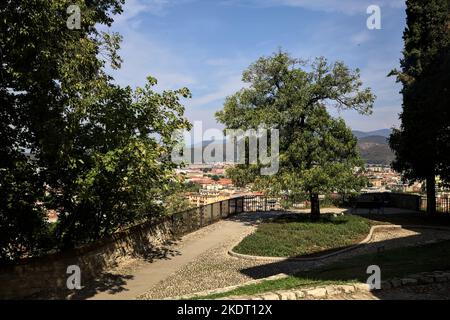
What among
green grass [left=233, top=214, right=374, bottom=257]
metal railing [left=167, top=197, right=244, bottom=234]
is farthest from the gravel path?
metal railing [left=167, top=197, right=244, bottom=234]

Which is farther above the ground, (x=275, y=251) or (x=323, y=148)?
(x=323, y=148)

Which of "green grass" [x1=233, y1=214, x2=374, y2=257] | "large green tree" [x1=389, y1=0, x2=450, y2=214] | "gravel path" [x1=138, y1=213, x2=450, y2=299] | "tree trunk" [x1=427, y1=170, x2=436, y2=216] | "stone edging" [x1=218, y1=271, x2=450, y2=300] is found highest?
"large green tree" [x1=389, y1=0, x2=450, y2=214]

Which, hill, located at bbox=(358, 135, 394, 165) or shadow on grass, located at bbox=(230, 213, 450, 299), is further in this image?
hill, located at bbox=(358, 135, 394, 165)

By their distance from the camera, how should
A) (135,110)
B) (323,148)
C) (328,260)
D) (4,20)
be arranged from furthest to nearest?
(323,148), (328,260), (135,110), (4,20)

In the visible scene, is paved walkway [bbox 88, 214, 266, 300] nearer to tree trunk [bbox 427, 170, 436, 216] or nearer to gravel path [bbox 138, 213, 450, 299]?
gravel path [bbox 138, 213, 450, 299]

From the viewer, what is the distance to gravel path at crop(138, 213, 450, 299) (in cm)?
1222

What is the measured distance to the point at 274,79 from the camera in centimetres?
2381

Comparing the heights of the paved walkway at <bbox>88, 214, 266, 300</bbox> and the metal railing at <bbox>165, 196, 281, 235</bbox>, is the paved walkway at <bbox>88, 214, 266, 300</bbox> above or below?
below

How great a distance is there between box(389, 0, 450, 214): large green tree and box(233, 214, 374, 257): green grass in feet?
15.9

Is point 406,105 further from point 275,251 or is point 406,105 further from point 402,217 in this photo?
point 275,251

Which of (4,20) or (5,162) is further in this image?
(5,162)

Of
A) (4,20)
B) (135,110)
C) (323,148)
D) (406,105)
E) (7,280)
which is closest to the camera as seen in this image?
(4,20)

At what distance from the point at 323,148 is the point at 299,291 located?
13644mm

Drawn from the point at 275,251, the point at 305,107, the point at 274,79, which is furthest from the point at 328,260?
the point at 274,79
